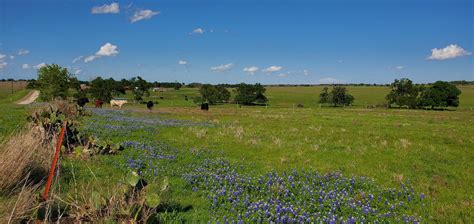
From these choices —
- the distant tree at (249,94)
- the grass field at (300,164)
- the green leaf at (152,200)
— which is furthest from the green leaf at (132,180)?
the distant tree at (249,94)

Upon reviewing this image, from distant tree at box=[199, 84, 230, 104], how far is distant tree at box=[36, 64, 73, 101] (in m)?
46.3

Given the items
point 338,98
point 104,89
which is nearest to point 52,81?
point 104,89

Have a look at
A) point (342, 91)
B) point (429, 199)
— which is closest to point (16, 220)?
point (429, 199)

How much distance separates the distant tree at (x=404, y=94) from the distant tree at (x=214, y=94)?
53.6 m

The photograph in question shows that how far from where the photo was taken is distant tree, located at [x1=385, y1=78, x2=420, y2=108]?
103 m

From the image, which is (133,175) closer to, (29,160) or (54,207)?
(54,207)

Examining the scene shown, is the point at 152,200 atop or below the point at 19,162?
below

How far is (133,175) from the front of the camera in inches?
269

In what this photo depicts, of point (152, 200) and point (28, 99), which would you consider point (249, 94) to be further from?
point (152, 200)

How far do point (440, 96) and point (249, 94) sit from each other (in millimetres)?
59836

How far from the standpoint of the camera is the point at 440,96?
10150 cm

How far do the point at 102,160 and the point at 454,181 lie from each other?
11327 mm

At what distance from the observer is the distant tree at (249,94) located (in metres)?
130

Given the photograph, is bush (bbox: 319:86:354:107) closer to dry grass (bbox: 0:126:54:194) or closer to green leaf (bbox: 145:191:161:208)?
dry grass (bbox: 0:126:54:194)
